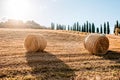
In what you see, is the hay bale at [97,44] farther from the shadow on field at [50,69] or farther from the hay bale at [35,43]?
the shadow on field at [50,69]

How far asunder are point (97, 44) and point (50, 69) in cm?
584

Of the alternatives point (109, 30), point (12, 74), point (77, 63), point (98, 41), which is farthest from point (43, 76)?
point (109, 30)

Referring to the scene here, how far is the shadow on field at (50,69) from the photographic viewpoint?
34.2 ft

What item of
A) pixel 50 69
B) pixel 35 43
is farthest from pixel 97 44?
pixel 50 69

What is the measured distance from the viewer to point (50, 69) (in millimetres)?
11500

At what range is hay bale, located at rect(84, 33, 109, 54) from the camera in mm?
16359

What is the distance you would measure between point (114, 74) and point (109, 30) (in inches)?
2615

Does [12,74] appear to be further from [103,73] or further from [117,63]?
[117,63]

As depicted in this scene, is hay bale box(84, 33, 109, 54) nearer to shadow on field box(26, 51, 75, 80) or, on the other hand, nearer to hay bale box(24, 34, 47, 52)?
hay bale box(24, 34, 47, 52)

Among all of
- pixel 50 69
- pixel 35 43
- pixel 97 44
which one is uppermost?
pixel 35 43

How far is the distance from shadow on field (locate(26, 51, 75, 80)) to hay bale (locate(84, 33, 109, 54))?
358 cm

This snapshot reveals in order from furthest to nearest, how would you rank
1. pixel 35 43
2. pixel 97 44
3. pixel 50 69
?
pixel 35 43 < pixel 97 44 < pixel 50 69

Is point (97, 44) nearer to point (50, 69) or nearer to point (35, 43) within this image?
point (35, 43)

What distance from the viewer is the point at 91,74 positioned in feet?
36.1
